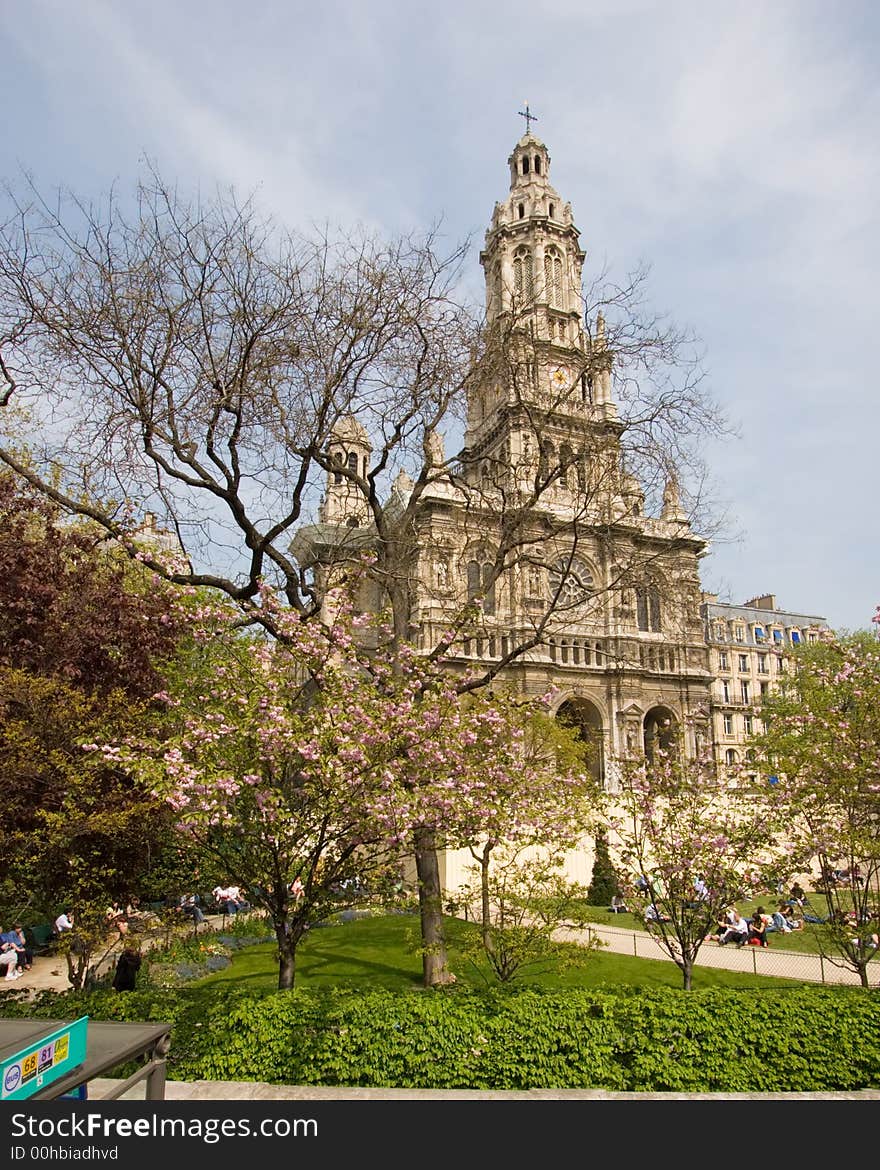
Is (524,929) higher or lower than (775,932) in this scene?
higher

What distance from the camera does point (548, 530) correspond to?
16.1m

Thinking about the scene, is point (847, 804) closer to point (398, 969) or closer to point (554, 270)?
point (398, 969)

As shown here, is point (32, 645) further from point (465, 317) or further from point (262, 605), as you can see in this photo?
point (465, 317)

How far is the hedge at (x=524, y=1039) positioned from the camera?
819 centimetres

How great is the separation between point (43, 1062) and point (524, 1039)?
20.4ft

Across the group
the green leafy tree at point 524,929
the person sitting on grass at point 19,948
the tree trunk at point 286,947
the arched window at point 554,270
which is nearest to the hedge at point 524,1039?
the tree trunk at point 286,947

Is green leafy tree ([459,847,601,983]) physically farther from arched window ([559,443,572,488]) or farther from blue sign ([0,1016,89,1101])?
blue sign ([0,1016,89,1101])

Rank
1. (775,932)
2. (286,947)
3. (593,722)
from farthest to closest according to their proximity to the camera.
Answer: (593,722)
(775,932)
(286,947)

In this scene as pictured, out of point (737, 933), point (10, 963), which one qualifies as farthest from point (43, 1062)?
point (737, 933)

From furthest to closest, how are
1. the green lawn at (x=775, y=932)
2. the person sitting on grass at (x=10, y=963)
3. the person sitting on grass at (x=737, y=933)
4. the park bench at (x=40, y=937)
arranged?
the person sitting on grass at (x=737, y=933), the green lawn at (x=775, y=932), the park bench at (x=40, y=937), the person sitting on grass at (x=10, y=963)

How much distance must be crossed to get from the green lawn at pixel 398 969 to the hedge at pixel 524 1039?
4082 millimetres

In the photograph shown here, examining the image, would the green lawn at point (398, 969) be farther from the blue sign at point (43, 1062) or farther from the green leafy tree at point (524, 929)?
the blue sign at point (43, 1062)

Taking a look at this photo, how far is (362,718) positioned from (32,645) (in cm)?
603

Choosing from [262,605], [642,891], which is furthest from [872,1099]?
[262,605]
